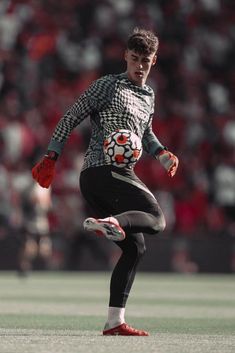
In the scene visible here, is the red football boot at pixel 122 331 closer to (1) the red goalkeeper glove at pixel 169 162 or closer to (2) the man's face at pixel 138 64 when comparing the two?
(1) the red goalkeeper glove at pixel 169 162

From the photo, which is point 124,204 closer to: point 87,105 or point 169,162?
point 169,162

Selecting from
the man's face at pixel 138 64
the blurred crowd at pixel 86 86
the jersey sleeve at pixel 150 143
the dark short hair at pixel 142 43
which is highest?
the blurred crowd at pixel 86 86

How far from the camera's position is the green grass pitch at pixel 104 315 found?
598cm

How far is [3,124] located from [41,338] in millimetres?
12059

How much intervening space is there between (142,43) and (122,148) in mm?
655

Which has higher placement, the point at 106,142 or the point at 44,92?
the point at 44,92

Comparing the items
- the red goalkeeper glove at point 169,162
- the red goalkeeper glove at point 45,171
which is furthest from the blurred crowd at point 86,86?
the red goalkeeper glove at point 45,171

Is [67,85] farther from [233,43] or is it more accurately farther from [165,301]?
[165,301]

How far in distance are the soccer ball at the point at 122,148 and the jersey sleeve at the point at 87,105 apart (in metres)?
0.20

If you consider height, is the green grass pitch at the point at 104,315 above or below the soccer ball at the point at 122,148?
below

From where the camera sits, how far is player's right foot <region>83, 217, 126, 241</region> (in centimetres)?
601

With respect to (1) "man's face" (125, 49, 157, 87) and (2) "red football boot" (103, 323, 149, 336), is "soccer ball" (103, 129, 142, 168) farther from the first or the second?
(2) "red football boot" (103, 323, 149, 336)

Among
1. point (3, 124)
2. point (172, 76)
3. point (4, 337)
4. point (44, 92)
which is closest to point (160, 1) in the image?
point (172, 76)

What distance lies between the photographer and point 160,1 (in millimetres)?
20703
